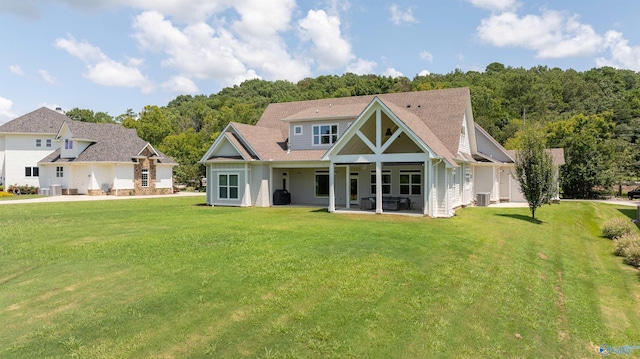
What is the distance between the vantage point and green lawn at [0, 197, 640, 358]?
5.64 m

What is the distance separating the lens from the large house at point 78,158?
3684 centimetres

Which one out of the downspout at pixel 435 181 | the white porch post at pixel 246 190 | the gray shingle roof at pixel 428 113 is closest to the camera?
the downspout at pixel 435 181

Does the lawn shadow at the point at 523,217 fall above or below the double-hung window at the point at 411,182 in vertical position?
below

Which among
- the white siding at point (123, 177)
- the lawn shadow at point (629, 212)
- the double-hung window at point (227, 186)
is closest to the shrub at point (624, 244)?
the lawn shadow at point (629, 212)

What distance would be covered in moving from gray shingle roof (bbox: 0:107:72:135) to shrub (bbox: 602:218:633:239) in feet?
150

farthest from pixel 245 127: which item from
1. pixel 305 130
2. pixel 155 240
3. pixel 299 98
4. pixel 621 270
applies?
pixel 299 98

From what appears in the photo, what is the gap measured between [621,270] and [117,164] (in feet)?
123

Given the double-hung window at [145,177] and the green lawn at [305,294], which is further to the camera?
the double-hung window at [145,177]

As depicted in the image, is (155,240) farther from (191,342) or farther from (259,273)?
(191,342)

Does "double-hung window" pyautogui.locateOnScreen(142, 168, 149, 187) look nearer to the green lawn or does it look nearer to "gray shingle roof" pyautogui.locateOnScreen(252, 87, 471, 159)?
"gray shingle roof" pyautogui.locateOnScreen(252, 87, 471, 159)

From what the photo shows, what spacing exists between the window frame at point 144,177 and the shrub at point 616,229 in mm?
36688

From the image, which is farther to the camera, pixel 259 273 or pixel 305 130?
pixel 305 130

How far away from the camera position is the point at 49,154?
41.7 meters

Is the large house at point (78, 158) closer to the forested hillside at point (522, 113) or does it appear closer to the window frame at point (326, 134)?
the forested hillside at point (522, 113)
